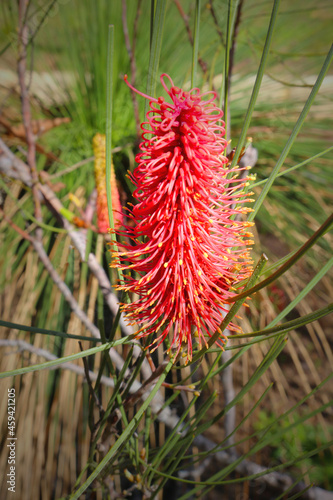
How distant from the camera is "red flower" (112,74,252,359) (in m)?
0.17

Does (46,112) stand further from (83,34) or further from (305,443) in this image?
(305,443)

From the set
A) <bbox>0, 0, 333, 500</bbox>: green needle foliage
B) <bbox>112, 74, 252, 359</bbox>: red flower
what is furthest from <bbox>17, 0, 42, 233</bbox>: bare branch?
<bbox>112, 74, 252, 359</bbox>: red flower

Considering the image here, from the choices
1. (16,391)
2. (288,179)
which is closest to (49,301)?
(16,391)

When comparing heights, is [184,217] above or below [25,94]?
below

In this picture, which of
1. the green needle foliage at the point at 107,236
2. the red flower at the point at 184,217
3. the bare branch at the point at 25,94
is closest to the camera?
the red flower at the point at 184,217

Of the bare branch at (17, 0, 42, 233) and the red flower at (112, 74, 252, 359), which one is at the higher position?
the bare branch at (17, 0, 42, 233)

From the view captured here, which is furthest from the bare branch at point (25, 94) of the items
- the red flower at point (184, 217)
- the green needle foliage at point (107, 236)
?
the red flower at point (184, 217)

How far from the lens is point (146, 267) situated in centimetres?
20

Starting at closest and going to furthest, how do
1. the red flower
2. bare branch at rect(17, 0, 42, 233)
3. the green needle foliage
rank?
the red flower < bare branch at rect(17, 0, 42, 233) < the green needle foliage

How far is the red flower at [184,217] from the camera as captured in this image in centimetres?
17

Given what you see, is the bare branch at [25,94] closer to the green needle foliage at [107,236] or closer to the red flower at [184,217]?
the green needle foliage at [107,236]

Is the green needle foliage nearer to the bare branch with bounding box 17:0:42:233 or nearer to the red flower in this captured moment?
the bare branch with bounding box 17:0:42:233

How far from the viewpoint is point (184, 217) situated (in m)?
0.17

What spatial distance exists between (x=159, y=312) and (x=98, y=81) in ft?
2.17
